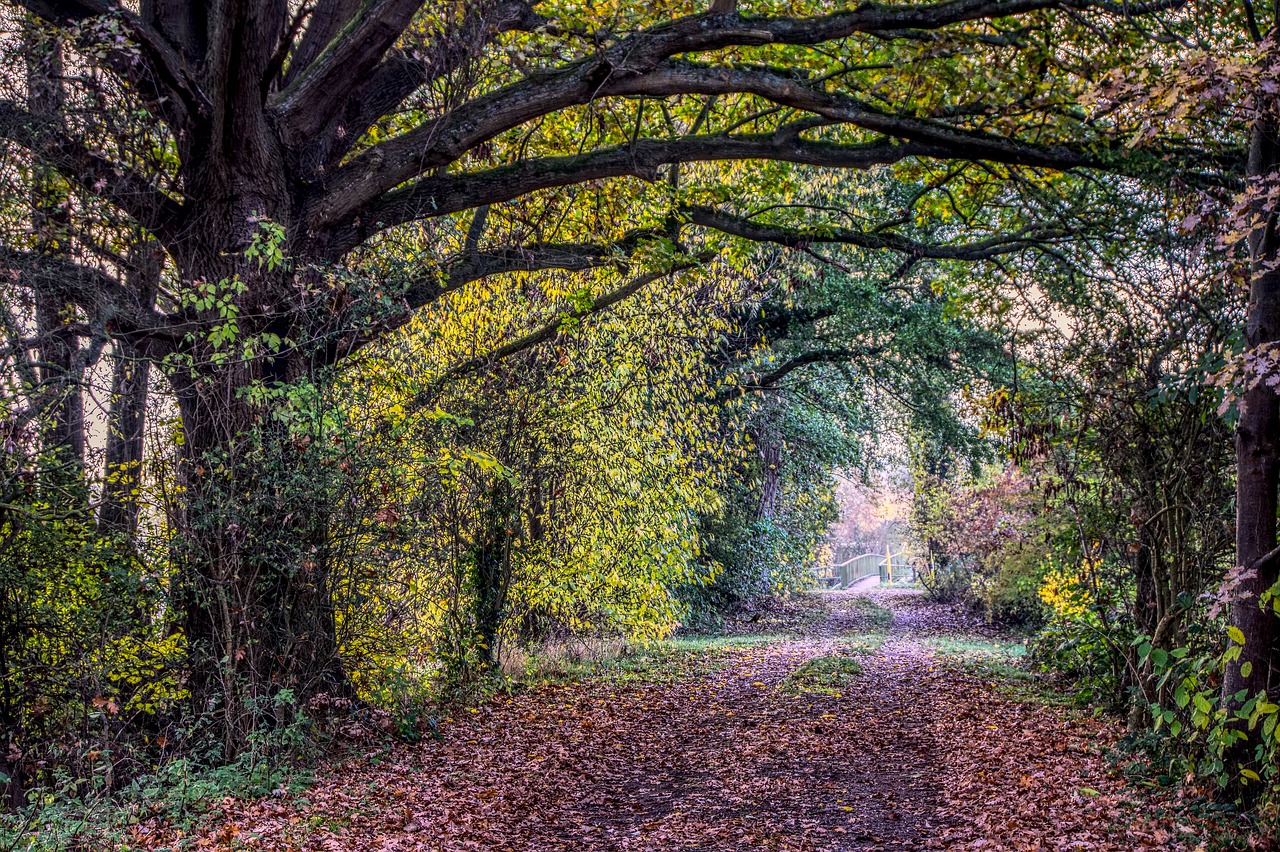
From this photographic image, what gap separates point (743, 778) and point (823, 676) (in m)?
4.71

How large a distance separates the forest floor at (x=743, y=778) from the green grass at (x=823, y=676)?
64 millimetres

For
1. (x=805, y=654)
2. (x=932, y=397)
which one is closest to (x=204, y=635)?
(x=805, y=654)

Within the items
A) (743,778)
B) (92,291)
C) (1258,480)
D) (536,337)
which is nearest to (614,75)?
(536,337)

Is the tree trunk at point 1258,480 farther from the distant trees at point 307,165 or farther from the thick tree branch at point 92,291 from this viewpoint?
the thick tree branch at point 92,291

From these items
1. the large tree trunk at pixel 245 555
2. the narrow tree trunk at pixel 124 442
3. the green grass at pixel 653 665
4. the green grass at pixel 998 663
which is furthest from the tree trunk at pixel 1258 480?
the green grass at pixel 653 665

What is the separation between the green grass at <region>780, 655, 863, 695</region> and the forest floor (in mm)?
64

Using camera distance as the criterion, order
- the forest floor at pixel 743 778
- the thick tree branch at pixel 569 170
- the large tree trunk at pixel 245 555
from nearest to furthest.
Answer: the forest floor at pixel 743 778, the large tree trunk at pixel 245 555, the thick tree branch at pixel 569 170

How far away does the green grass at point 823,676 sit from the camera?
1069 cm

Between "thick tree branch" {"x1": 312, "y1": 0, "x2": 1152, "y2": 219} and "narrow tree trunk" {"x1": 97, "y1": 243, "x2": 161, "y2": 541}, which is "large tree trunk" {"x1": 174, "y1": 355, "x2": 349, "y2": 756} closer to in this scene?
"narrow tree trunk" {"x1": 97, "y1": 243, "x2": 161, "y2": 541}

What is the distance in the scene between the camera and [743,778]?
7.04m

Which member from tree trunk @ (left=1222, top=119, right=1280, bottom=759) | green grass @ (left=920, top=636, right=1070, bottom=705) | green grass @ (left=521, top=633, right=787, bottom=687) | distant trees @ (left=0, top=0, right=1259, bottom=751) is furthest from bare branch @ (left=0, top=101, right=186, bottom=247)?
green grass @ (left=920, top=636, right=1070, bottom=705)

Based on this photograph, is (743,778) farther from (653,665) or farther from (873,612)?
(873,612)

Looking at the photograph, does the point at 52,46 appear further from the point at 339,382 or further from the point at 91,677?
the point at 91,677

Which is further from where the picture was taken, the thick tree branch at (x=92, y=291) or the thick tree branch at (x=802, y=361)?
the thick tree branch at (x=802, y=361)
